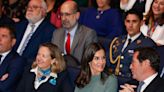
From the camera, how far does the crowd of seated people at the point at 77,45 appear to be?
337cm

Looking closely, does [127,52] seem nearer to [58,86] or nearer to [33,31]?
[58,86]

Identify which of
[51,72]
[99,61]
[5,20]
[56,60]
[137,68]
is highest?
[137,68]

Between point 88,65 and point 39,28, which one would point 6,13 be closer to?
point 39,28

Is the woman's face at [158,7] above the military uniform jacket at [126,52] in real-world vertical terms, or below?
above

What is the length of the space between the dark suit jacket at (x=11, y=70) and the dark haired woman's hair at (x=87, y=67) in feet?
1.96

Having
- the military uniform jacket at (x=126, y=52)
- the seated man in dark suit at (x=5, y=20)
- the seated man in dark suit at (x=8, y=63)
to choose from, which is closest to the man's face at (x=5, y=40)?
the seated man in dark suit at (x=8, y=63)

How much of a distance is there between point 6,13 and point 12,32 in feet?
5.30

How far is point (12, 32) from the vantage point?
3898mm

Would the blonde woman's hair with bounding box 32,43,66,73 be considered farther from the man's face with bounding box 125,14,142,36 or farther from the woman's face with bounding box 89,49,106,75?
the man's face with bounding box 125,14,142,36

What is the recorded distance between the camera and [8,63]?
379cm

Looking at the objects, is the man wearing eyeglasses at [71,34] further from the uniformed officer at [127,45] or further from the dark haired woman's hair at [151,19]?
the dark haired woman's hair at [151,19]

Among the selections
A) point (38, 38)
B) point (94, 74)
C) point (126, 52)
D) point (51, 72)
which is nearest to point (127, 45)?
point (126, 52)

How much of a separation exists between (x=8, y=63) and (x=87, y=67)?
77cm

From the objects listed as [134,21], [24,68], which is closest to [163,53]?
[134,21]
